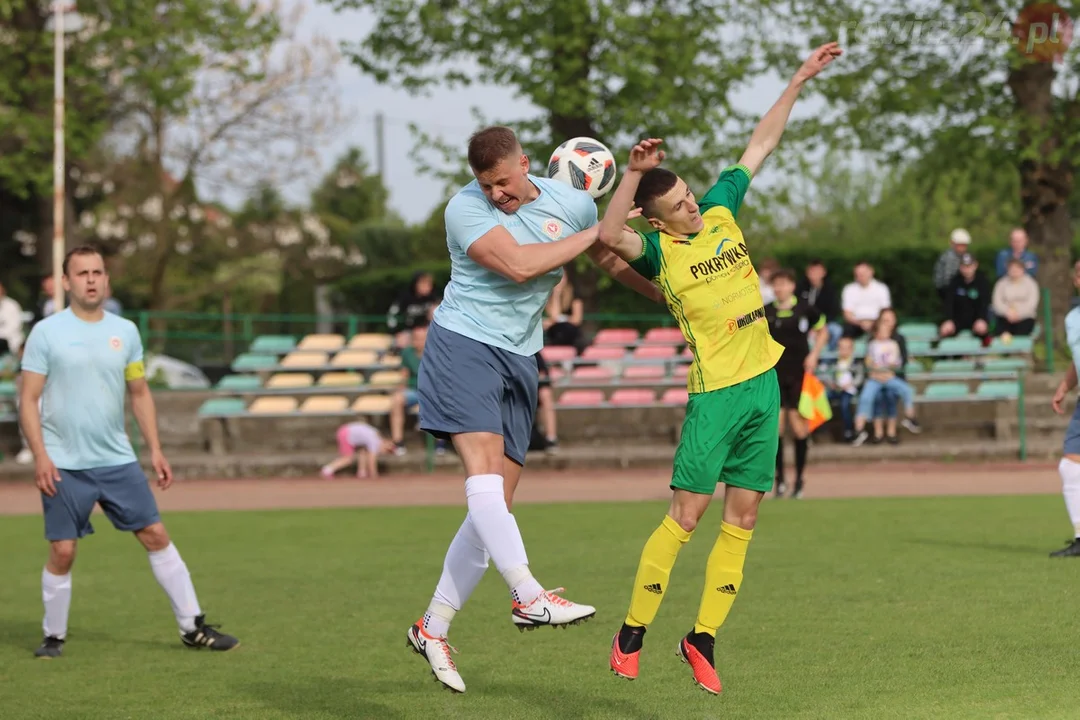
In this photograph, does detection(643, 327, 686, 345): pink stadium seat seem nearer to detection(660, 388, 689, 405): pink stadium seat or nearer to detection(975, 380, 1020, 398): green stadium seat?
detection(660, 388, 689, 405): pink stadium seat

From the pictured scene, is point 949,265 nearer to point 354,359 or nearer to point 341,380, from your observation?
point 354,359

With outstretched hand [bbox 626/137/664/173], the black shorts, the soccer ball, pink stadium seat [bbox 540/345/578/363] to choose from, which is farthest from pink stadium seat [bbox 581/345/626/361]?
outstretched hand [bbox 626/137/664/173]

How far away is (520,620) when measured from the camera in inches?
208

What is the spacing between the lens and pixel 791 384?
46.1 feet

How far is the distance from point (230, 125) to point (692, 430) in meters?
31.7

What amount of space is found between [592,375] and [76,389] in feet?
44.2

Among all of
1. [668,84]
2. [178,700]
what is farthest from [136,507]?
[668,84]

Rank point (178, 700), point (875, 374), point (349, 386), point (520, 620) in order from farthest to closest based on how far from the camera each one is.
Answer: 1. point (349, 386)
2. point (875, 374)
3. point (178, 700)
4. point (520, 620)

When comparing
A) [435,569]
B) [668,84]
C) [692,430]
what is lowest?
[435,569]

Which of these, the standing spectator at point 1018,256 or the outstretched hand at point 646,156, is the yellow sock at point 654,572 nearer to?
the outstretched hand at point 646,156

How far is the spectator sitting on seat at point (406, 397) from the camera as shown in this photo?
1917 centimetres

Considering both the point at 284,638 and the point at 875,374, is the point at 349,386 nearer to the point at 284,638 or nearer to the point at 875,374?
the point at 875,374

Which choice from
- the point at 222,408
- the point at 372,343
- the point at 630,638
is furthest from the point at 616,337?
the point at 630,638

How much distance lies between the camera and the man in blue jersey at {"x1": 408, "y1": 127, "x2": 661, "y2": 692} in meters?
5.45
